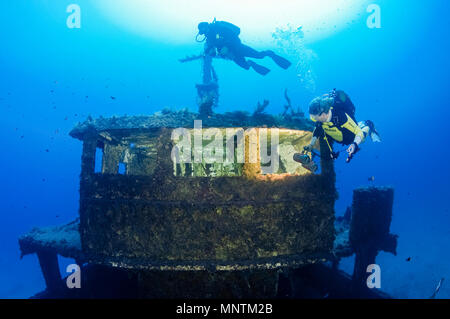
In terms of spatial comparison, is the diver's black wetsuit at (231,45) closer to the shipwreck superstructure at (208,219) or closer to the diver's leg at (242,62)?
the diver's leg at (242,62)

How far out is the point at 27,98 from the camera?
87.2 metres

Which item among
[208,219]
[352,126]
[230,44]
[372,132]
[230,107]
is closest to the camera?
[208,219]

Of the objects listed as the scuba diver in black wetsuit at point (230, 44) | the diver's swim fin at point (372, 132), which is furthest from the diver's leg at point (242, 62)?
the diver's swim fin at point (372, 132)

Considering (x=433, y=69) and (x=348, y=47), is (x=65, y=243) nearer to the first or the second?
(x=348, y=47)

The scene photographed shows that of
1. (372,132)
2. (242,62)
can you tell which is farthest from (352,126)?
(242,62)

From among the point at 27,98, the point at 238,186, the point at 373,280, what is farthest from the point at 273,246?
the point at 27,98

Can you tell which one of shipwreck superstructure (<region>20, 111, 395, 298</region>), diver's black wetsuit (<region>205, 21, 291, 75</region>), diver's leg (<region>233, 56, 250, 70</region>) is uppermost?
diver's black wetsuit (<region>205, 21, 291, 75</region>)

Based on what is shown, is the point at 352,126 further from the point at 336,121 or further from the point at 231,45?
the point at 231,45

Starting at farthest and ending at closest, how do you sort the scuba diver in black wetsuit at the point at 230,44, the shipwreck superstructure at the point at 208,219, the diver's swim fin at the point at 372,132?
the scuba diver in black wetsuit at the point at 230,44 < the diver's swim fin at the point at 372,132 < the shipwreck superstructure at the point at 208,219

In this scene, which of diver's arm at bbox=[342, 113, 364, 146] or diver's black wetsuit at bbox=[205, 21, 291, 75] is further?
diver's black wetsuit at bbox=[205, 21, 291, 75]

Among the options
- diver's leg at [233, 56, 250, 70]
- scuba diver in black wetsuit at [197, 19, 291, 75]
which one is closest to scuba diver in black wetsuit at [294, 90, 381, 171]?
scuba diver in black wetsuit at [197, 19, 291, 75]

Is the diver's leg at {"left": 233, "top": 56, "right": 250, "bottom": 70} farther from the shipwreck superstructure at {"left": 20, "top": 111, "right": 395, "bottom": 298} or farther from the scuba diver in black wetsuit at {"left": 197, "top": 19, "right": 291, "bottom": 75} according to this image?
the shipwreck superstructure at {"left": 20, "top": 111, "right": 395, "bottom": 298}

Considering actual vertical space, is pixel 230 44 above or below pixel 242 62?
above

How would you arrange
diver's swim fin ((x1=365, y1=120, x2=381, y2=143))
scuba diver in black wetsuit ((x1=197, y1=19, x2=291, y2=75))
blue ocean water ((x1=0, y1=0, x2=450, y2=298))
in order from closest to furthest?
diver's swim fin ((x1=365, y1=120, x2=381, y2=143))
scuba diver in black wetsuit ((x1=197, y1=19, x2=291, y2=75))
blue ocean water ((x1=0, y1=0, x2=450, y2=298))
